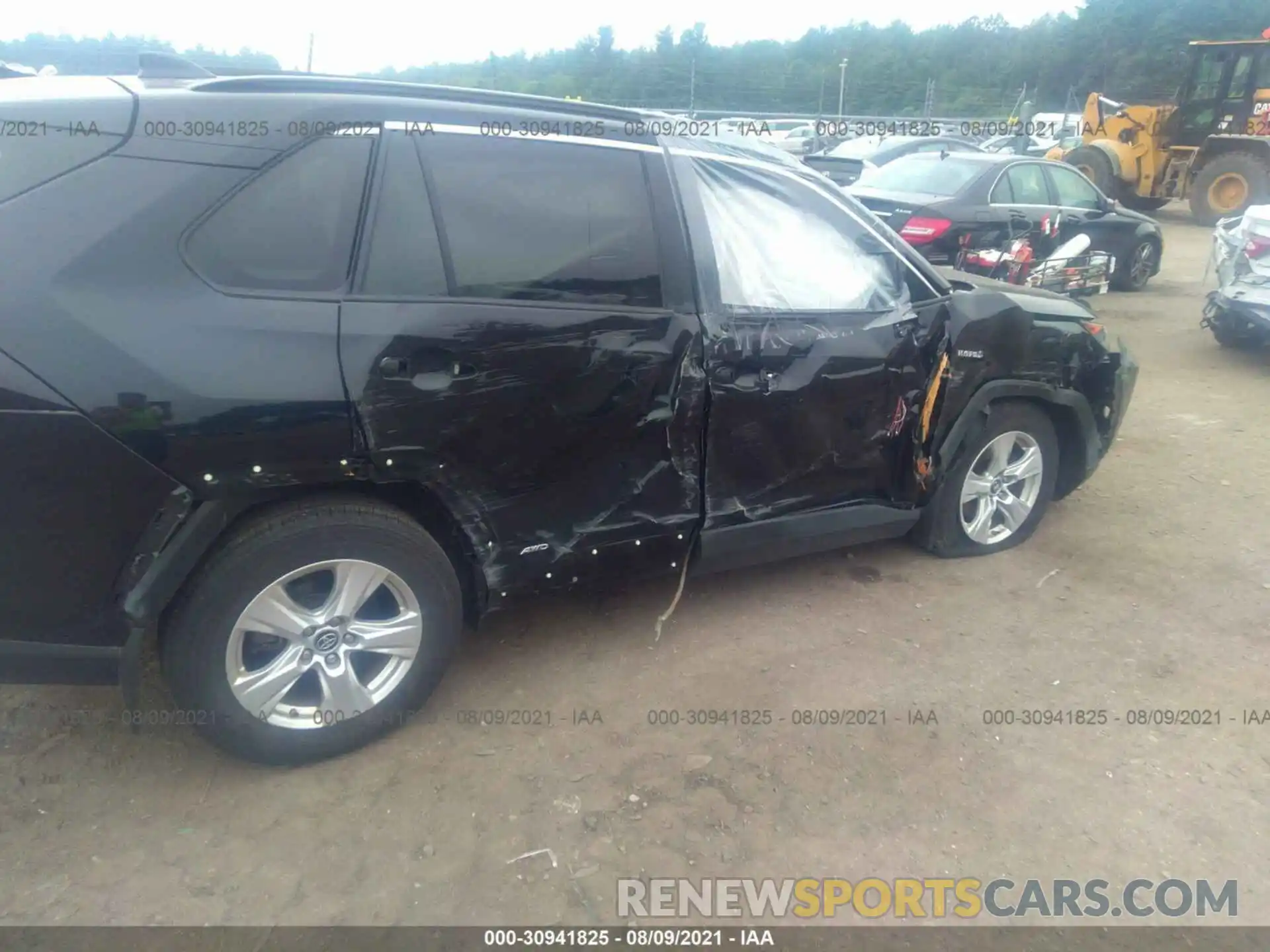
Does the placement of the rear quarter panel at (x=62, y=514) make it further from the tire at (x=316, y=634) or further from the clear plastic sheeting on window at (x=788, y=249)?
the clear plastic sheeting on window at (x=788, y=249)

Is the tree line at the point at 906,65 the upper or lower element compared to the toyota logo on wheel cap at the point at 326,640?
upper

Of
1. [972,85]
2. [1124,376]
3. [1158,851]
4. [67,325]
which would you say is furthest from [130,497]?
[972,85]

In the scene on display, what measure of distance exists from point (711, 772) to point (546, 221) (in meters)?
1.80

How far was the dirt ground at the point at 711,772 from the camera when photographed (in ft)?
7.88

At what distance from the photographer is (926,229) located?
845cm

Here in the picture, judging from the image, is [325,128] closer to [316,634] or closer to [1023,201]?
[316,634]

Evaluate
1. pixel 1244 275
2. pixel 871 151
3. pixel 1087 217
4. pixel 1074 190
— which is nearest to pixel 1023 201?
pixel 1074 190

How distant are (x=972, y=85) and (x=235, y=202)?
139 feet

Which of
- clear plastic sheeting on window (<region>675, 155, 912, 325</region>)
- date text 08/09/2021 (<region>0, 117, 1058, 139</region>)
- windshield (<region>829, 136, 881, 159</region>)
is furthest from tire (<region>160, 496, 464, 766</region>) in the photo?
windshield (<region>829, 136, 881, 159</region>)

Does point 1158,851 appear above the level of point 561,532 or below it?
below

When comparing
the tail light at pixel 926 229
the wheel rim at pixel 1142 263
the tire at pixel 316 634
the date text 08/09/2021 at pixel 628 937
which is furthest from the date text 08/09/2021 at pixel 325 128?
the wheel rim at pixel 1142 263

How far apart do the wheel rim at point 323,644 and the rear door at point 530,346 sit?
33 centimetres

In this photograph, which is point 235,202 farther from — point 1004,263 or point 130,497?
point 1004,263

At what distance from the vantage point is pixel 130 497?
89.8 inches
